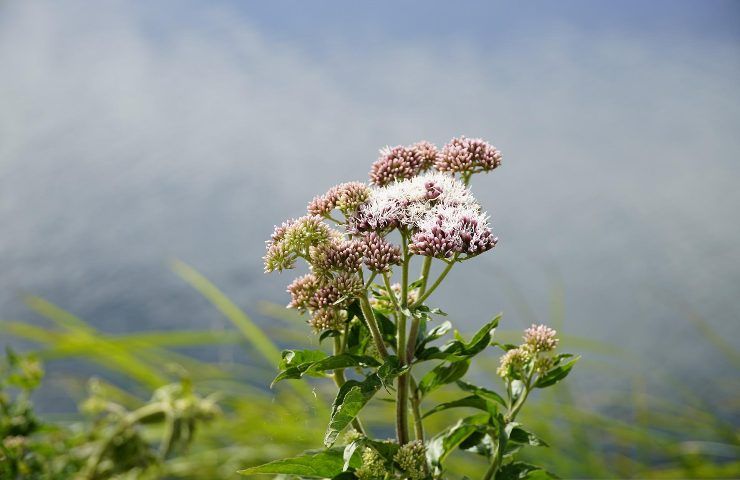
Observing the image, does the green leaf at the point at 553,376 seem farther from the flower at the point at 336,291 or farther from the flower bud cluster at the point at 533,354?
the flower at the point at 336,291

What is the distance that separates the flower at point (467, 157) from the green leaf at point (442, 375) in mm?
232

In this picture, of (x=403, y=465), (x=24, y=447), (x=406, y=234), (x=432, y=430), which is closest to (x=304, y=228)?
(x=406, y=234)

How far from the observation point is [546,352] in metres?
1.04

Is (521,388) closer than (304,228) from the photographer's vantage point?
No

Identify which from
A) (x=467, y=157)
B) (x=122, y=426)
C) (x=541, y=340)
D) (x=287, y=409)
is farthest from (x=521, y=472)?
(x=287, y=409)

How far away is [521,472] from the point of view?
3.26 feet

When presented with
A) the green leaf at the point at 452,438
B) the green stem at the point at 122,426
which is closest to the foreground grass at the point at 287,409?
the green stem at the point at 122,426

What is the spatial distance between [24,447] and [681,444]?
181cm

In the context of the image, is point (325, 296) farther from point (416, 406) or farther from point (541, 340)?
point (541, 340)

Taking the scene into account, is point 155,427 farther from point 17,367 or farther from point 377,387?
point 377,387

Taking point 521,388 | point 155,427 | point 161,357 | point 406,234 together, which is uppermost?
point 161,357

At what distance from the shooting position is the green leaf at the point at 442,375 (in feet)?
3.23

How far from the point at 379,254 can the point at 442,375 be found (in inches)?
7.3

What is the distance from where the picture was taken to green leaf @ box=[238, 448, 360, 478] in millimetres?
909
